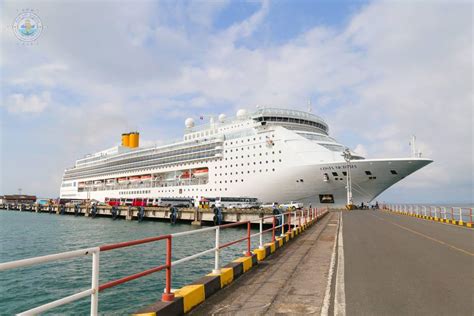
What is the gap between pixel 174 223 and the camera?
130 ft

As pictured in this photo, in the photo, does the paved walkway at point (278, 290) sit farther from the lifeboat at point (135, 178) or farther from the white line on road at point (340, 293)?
the lifeboat at point (135, 178)

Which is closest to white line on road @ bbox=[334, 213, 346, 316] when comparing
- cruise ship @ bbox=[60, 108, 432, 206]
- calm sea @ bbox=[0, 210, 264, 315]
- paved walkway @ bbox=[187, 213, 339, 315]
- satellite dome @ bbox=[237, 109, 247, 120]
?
paved walkway @ bbox=[187, 213, 339, 315]

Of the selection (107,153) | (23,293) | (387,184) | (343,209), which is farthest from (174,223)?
(107,153)

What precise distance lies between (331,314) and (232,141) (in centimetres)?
4179

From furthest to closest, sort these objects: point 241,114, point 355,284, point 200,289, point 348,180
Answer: point 241,114, point 348,180, point 355,284, point 200,289

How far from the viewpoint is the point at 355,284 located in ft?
21.8

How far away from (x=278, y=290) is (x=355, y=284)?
5.27 ft

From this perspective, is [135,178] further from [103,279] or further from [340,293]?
[340,293]

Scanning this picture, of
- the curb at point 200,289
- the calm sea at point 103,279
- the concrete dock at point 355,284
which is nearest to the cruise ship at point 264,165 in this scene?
the calm sea at point 103,279

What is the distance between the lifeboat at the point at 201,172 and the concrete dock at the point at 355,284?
39.0m

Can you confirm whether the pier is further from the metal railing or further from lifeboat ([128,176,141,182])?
lifeboat ([128,176,141,182])

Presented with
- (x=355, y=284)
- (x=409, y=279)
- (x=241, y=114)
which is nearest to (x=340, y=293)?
(x=355, y=284)

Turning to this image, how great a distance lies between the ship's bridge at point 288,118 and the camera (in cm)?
4653

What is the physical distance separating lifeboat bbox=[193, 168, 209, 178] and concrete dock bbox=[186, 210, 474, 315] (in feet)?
128
